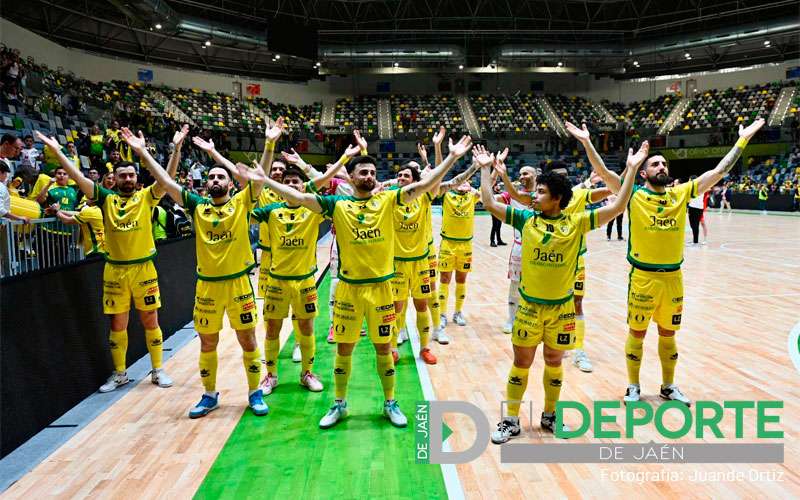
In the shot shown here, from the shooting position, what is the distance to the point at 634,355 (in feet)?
15.4

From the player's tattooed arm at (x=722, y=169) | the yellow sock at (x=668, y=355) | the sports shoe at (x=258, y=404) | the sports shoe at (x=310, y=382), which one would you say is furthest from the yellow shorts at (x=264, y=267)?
the player's tattooed arm at (x=722, y=169)

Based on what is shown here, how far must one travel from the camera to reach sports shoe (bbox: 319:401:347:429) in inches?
171

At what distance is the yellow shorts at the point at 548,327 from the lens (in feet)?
12.8

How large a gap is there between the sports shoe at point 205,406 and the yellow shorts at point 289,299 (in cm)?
85

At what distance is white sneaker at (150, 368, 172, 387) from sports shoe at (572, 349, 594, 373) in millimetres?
4234

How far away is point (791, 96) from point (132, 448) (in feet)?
145

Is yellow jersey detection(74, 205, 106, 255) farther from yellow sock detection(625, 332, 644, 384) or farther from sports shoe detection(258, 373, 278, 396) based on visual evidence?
yellow sock detection(625, 332, 644, 384)

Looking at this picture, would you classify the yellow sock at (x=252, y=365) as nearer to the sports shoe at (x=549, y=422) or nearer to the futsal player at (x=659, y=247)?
the sports shoe at (x=549, y=422)

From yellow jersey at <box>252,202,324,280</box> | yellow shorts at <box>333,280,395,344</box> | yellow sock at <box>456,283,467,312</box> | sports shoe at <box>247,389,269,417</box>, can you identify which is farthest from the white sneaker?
yellow sock at <box>456,283,467,312</box>

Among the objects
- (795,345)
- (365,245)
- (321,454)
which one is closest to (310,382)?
(321,454)

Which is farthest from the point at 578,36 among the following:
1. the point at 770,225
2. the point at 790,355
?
the point at 790,355

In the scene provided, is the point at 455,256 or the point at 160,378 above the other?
the point at 455,256

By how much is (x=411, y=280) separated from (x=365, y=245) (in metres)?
1.83

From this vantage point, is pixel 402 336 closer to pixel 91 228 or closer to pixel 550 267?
pixel 550 267
